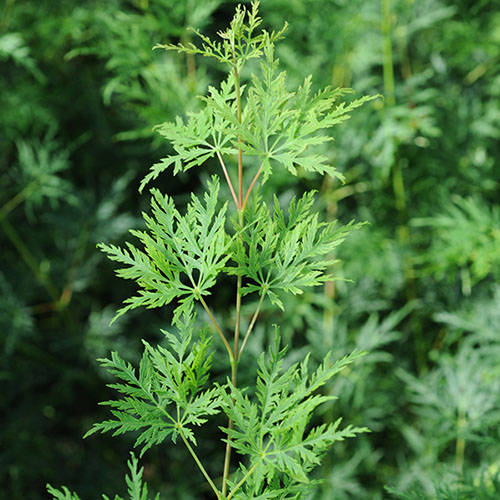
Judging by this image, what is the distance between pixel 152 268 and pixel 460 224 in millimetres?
977

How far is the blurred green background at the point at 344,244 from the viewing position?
139 centimetres

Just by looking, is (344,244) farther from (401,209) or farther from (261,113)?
(261,113)

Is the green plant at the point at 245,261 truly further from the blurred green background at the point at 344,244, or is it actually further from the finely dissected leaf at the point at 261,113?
the blurred green background at the point at 344,244

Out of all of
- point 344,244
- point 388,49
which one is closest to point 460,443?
point 344,244

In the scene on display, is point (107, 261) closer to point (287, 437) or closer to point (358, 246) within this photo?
point (358, 246)

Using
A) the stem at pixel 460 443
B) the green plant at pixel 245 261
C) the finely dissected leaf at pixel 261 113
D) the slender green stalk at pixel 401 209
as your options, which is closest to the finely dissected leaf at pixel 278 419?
the green plant at pixel 245 261

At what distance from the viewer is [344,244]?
160 cm

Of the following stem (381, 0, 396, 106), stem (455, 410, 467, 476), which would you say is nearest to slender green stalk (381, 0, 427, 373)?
stem (381, 0, 396, 106)

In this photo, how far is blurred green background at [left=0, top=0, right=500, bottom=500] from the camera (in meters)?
1.39

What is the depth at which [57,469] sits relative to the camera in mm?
1574

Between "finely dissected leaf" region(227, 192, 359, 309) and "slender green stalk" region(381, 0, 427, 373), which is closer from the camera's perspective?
"finely dissected leaf" region(227, 192, 359, 309)

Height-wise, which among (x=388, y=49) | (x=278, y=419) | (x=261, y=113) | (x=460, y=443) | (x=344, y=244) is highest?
(x=261, y=113)

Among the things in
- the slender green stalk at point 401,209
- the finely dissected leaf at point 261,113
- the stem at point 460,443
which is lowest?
the stem at point 460,443

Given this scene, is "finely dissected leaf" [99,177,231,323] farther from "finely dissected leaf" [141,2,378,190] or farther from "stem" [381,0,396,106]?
"stem" [381,0,396,106]
